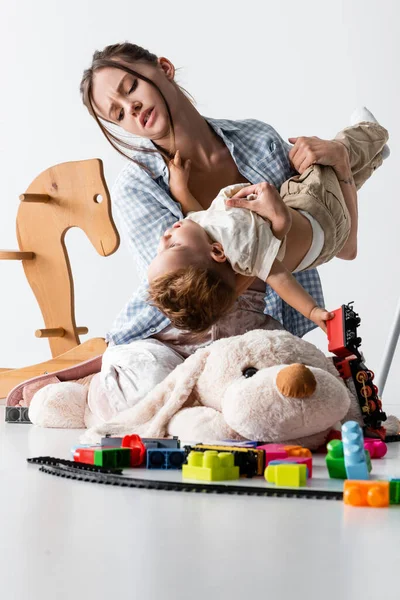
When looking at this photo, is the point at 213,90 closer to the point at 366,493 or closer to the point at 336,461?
the point at 336,461

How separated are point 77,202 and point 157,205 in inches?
23.9

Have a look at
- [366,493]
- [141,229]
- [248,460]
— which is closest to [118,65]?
[141,229]

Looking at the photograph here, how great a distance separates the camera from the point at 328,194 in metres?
1.60

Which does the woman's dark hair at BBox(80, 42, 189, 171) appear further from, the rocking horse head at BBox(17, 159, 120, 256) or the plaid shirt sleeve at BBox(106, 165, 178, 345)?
the rocking horse head at BBox(17, 159, 120, 256)

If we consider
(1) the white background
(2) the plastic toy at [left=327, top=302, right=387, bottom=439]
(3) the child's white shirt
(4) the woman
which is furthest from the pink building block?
(1) the white background

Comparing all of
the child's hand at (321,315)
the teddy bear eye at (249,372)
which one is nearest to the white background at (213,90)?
the child's hand at (321,315)

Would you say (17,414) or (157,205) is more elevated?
(157,205)

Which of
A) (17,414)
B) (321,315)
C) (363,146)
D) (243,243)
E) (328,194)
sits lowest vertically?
(17,414)

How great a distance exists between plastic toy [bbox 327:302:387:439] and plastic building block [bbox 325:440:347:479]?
283mm

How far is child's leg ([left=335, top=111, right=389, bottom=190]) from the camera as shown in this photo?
1.76 meters

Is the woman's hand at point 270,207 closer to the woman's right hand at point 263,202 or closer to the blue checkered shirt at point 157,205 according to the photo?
the woman's right hand at point 263,202

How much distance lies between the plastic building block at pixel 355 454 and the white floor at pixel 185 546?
0.16 feet

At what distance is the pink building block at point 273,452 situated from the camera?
1018 mm

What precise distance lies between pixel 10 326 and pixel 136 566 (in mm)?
2926
